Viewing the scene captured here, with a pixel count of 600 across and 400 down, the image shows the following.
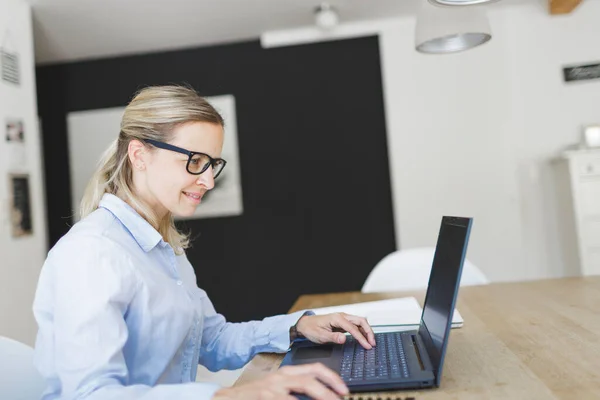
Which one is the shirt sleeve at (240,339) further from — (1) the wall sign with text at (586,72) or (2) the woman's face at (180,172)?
(1) the wall sign with text at (586,72)

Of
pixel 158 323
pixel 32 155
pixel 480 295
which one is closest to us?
pixel 158 323

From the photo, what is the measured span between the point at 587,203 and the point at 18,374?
4.24 meters

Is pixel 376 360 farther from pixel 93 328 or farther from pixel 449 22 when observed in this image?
pixel 449 22

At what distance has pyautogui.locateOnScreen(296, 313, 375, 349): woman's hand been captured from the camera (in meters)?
1.44

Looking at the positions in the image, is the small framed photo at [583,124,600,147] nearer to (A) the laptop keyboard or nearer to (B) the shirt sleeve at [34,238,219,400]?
(A) the laptop keyboard

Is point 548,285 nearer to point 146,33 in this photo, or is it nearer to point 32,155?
point 32,155

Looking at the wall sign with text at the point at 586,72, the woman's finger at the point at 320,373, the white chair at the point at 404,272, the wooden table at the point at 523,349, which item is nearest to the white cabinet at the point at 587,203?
the wall sign with text at the point at 586,72

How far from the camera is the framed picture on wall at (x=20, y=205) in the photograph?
3.78 meters

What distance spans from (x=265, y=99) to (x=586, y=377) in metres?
4.54

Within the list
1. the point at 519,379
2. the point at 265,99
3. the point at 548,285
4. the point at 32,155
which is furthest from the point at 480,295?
the point at 265,99

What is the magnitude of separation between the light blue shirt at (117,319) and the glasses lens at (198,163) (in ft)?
0.51

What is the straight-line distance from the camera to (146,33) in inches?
198

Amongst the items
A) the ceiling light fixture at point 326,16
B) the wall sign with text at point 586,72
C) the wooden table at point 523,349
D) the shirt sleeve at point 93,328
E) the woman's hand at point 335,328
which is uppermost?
the ceiling light fixture at point 326,16

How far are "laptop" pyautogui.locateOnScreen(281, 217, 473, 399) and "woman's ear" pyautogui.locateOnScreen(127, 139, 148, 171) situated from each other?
561 mm
